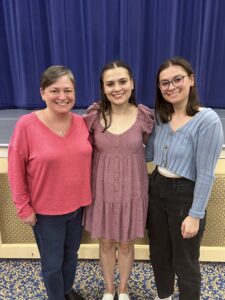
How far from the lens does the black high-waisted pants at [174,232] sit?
1196 mm

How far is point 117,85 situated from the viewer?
1.19 m

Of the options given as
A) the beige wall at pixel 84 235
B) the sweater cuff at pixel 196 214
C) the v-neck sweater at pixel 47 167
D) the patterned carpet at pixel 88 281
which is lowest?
the patterned carpet at pixel 88 281

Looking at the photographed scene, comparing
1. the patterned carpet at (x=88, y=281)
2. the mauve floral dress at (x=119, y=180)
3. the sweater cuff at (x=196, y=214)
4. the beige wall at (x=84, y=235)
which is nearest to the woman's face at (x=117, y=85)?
the mauve floral dress at (x=119, y=180)

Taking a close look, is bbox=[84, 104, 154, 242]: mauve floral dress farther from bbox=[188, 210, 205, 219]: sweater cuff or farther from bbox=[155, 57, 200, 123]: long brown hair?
bbox=[188, 210, 205, 219]: sweater cuff

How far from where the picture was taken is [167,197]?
122 cm

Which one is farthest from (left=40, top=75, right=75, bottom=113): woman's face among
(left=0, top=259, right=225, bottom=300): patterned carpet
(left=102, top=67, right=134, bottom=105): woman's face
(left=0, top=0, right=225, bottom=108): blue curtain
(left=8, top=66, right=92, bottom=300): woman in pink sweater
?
(left=0, top=259, right=225, bottom=300): patterned carpet

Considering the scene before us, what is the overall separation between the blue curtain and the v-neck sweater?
2.85 feet

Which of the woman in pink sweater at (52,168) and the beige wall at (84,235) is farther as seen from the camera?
the beige wall at (84,235)

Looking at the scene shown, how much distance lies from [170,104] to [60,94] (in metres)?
0.46

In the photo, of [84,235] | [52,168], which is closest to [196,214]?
[52,168]

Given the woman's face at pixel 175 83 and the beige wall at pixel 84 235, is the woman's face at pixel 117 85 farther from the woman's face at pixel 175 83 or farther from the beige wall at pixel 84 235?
the beige wall at pixel 84 235

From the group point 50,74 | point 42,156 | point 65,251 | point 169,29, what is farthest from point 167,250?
point 169,29

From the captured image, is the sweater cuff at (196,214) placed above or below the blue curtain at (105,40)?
below

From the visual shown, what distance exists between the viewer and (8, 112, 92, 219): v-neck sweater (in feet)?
3.70
